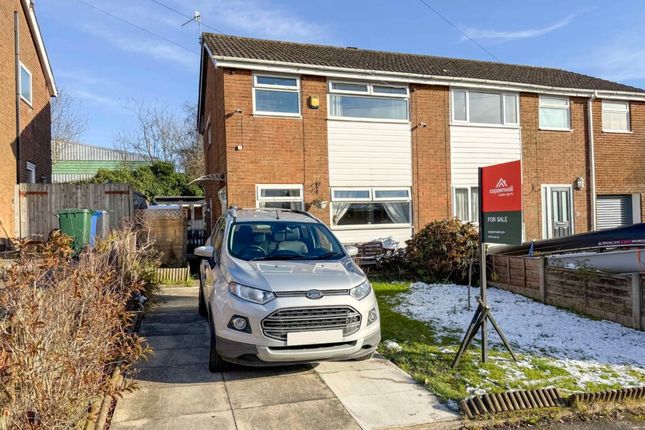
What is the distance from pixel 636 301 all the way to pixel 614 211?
10948mm

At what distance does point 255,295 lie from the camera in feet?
14.9

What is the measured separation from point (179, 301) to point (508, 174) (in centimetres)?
636

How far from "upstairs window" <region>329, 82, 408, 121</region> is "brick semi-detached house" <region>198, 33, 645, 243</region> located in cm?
3

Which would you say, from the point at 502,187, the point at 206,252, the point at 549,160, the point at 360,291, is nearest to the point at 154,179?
the point at 549,160

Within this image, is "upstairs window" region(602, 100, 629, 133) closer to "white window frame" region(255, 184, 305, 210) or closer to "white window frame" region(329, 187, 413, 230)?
"white window frame" region(329, 187, 413, 230)

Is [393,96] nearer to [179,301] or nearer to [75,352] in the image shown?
[179,301]

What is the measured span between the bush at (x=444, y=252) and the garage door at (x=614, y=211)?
782cm

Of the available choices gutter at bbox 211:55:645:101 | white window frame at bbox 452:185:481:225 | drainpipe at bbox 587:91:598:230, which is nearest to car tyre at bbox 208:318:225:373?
gutter at bbox 211:55:645:101

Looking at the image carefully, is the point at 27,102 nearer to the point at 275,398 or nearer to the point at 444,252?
the point at 444,252

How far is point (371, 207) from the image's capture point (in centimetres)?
1314

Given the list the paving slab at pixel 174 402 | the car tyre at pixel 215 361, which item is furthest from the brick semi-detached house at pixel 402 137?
the paving slab at pixel 174 402

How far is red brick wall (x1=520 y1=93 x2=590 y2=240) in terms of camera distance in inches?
579

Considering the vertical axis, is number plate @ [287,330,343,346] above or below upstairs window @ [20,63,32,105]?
below

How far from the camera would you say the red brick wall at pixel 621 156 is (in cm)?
1553
